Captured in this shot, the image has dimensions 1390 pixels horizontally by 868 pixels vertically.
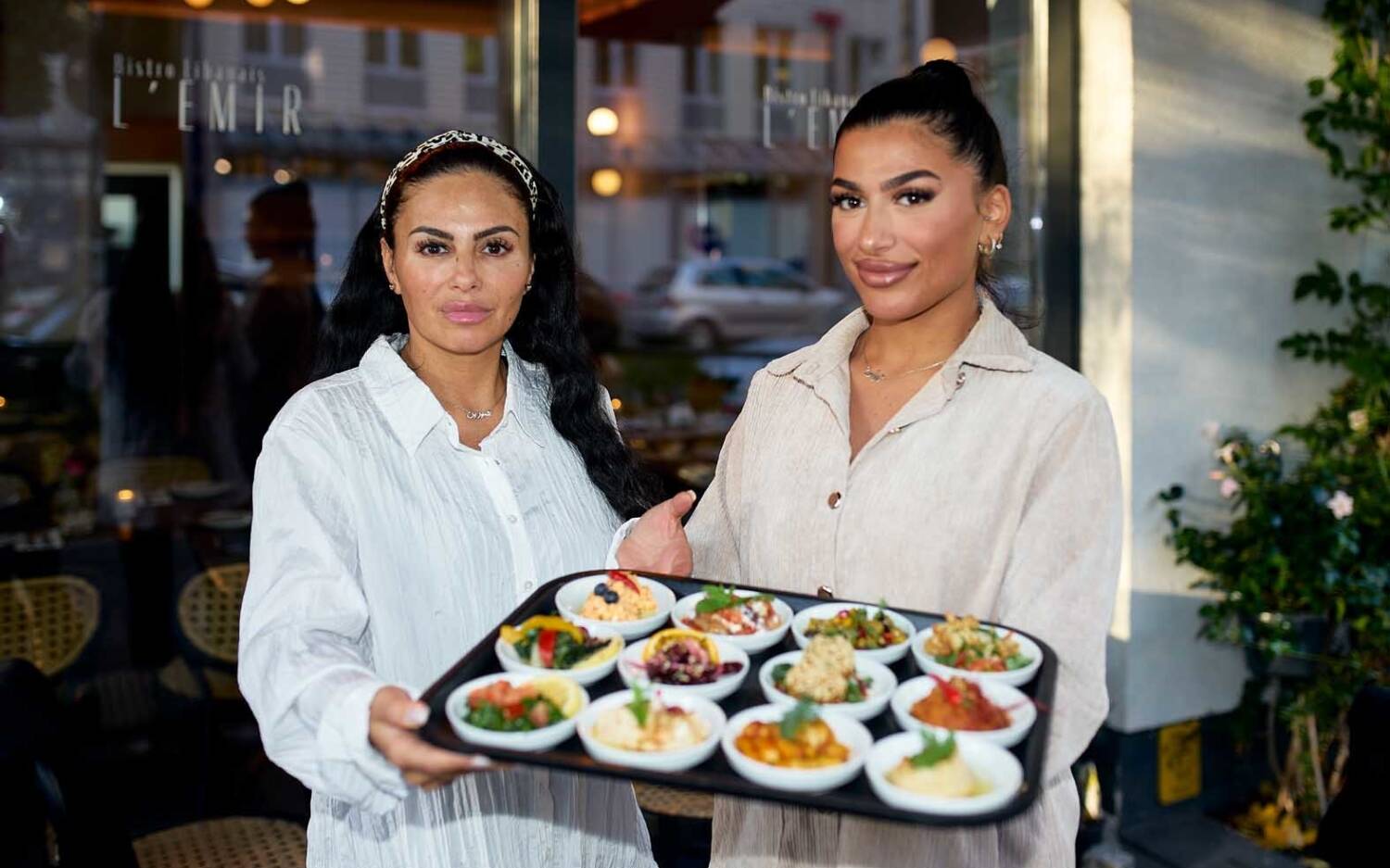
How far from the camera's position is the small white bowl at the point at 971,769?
1.24m

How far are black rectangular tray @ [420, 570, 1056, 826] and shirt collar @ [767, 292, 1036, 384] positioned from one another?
0.37 metres

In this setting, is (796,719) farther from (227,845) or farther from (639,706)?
(227,845)

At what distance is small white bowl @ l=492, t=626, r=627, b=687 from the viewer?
1538 millimetres

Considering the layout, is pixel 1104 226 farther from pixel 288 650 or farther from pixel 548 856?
pixel 288 650

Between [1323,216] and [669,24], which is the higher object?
[669,24]

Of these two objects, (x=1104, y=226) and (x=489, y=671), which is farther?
(x=1104, y=226)

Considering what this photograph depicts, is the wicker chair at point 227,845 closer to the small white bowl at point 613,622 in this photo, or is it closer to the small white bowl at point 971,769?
the small white bowl at point 613,622

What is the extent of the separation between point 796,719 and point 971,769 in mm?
197

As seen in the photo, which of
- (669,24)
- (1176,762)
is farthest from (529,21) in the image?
(669,24)

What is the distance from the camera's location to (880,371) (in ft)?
6.22

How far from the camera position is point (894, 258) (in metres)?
1.70

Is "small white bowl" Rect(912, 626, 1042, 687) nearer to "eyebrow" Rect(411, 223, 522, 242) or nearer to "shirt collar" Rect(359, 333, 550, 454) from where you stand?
"shirt collar" Rect(359, 333, 550, 454)

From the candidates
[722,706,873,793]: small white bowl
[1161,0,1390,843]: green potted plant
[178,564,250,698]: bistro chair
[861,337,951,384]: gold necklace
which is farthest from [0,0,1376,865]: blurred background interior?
[722,706,873,793]: small white bowl

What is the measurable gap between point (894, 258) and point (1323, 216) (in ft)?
9.44
